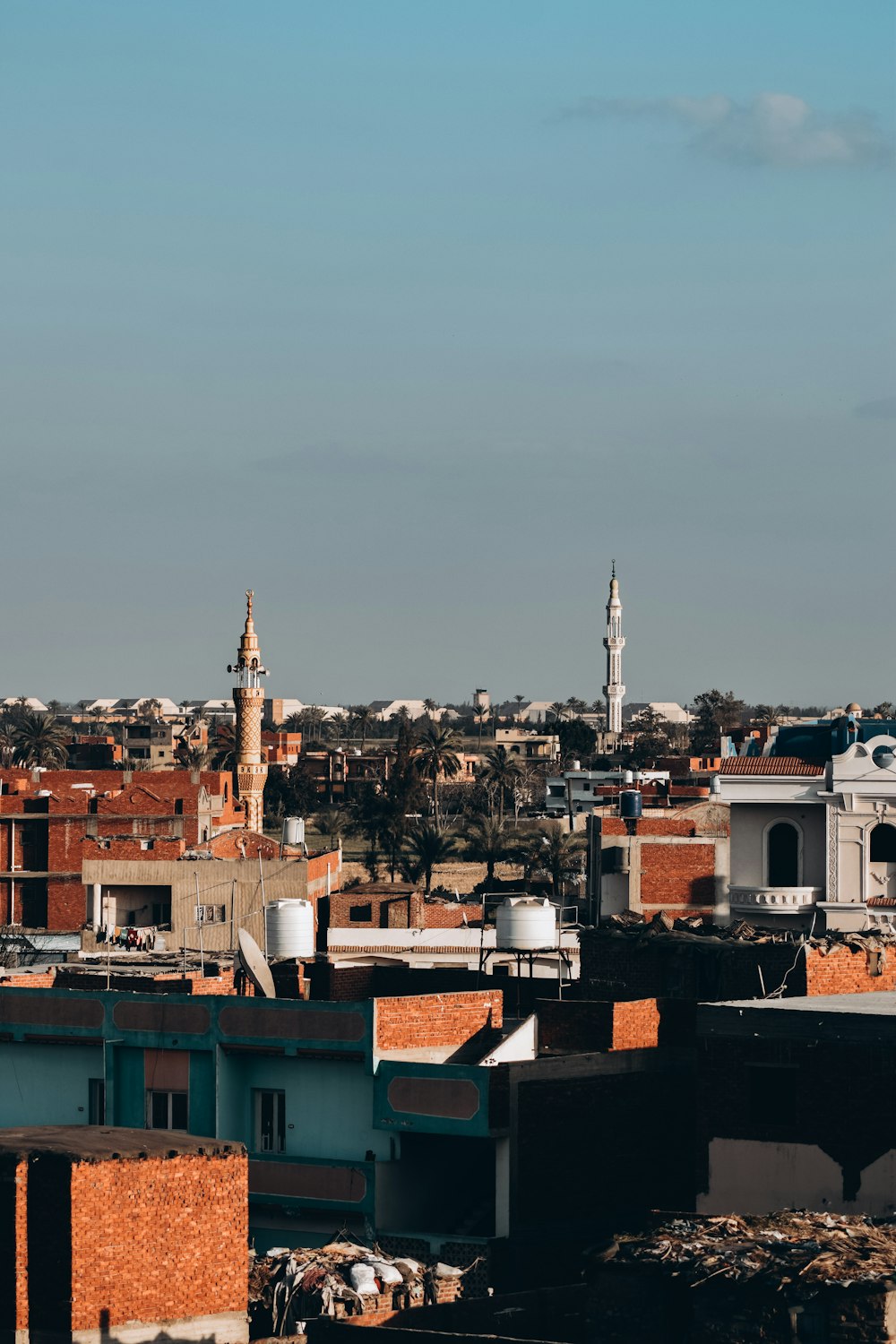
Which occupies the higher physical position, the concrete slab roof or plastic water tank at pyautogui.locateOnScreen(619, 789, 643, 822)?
plastic water tank at pyautogui.locateOnScreen(619, 789, 643, 822)

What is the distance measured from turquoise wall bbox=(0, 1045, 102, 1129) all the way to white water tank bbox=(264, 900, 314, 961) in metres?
5.02

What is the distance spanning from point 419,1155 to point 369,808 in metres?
77.3

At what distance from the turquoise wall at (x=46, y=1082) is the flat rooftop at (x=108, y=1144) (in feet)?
19.2

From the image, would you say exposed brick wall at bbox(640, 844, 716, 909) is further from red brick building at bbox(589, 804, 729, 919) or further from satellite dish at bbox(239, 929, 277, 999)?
satellite dish at bbox(239, 929, 277, 999)

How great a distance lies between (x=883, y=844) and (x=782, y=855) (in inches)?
88.3

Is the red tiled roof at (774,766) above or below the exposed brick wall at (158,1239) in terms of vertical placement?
above

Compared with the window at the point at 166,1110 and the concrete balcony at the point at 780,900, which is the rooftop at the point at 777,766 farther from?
the window at the point at 166,1110

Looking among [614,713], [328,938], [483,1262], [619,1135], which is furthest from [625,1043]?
[614,713]

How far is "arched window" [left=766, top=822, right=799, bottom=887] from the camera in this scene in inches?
1972

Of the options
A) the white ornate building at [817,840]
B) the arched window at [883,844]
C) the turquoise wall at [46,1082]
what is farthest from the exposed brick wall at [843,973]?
the arched window at [883,844]

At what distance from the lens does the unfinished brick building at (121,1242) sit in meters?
23.0

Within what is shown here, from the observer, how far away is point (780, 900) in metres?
48.4

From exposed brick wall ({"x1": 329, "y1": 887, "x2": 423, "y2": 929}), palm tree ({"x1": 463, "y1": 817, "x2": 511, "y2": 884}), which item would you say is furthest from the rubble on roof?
palm tree ({"x1": 463, "y1": 817, "x2": 511, "y2": 884})

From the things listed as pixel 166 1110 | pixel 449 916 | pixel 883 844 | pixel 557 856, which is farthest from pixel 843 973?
pixel 557 856
